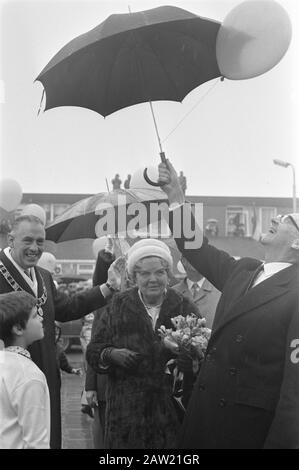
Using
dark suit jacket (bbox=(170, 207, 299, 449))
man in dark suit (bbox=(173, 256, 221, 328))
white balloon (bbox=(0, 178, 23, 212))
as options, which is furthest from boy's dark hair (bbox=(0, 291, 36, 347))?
white balloon (bbox=(0, 178, 23, 212))

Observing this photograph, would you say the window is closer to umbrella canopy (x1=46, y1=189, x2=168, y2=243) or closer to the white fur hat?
umbrella canopy (x1=46, y1=189, x2=168, y2=243)

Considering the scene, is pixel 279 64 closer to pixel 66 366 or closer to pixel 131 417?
pixel 131 417

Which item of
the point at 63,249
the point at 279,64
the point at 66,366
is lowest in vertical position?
the point at 63,249

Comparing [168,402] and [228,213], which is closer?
[168,402]

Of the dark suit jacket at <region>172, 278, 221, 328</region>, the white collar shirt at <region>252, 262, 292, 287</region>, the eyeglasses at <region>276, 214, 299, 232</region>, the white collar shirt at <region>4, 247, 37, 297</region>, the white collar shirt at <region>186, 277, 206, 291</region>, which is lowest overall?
the dark suit jacket at <region>172, 278, 221, 328</region>

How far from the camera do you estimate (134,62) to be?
15.1ft

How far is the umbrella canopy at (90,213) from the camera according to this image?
6.79m

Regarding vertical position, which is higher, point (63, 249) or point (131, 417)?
point (131, 417)

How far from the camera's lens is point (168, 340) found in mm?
3961

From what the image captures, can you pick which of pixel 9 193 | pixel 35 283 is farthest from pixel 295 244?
pixel 9 193

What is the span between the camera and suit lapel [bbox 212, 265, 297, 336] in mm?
3439

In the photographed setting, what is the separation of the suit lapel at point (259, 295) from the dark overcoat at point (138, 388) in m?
0.70
